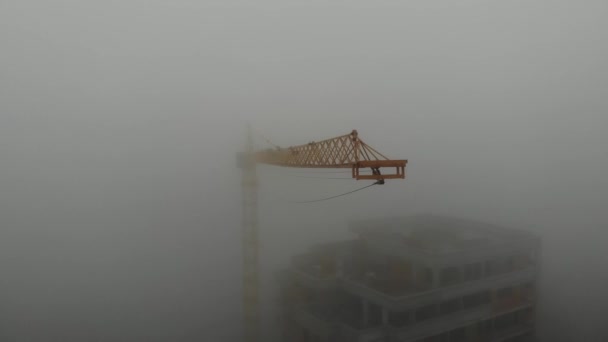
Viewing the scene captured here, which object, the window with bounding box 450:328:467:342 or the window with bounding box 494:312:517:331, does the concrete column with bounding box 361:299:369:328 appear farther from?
the window with bounding box 494:312:517:331

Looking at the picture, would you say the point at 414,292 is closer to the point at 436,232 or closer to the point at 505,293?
the point at 436,232

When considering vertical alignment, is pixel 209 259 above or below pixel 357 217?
below

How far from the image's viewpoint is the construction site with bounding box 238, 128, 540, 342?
23.9ft

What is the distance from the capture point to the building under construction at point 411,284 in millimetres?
7488

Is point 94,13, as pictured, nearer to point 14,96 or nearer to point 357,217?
point 14,96

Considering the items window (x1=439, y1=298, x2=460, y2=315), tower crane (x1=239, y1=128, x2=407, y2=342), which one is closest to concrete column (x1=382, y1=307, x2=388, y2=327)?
window (x1=439, y1=298, x2=460, y2=315)

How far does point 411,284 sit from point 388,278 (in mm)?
459

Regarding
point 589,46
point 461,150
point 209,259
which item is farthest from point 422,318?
point 589,46

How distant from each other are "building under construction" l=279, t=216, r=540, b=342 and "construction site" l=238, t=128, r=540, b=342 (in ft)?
0.06

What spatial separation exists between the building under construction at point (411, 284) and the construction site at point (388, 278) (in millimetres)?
18

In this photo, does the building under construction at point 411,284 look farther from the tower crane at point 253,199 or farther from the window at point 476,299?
the tower crane at point 253,199

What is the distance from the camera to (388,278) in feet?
25.6

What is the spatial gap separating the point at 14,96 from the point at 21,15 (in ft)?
3.83

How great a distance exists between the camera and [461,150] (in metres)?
8.48
